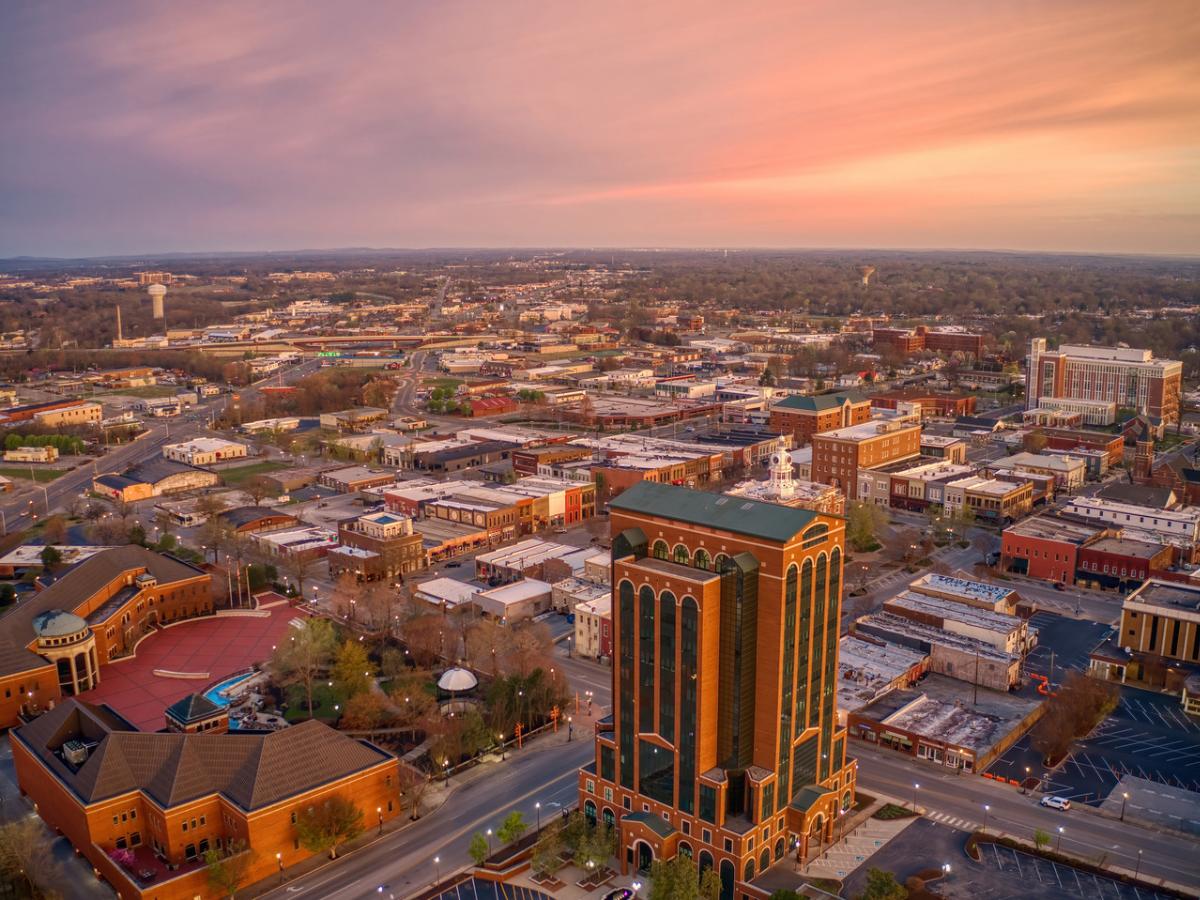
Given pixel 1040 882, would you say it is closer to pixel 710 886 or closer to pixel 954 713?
pixel 710 886

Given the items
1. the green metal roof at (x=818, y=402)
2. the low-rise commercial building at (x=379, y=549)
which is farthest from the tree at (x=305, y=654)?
the green metal roof at (x=818, y=402)

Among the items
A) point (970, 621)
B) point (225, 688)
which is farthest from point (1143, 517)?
point (225, 688)

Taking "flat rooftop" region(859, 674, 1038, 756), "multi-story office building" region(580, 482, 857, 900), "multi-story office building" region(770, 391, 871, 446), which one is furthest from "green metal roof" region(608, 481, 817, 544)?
"multi-story office building" region(770, 391, 871, 446)

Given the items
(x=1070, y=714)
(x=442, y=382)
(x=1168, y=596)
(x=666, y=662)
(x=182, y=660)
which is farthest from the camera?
(x=442, y=382)

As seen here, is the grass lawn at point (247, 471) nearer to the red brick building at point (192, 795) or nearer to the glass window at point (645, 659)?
the red brick building at point (192, 795)

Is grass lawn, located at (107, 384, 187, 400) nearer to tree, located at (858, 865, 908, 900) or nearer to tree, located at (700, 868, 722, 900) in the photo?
tree, located at (700, 868, 722, 900)

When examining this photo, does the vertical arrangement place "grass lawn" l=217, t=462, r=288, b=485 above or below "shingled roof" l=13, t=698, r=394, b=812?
below
